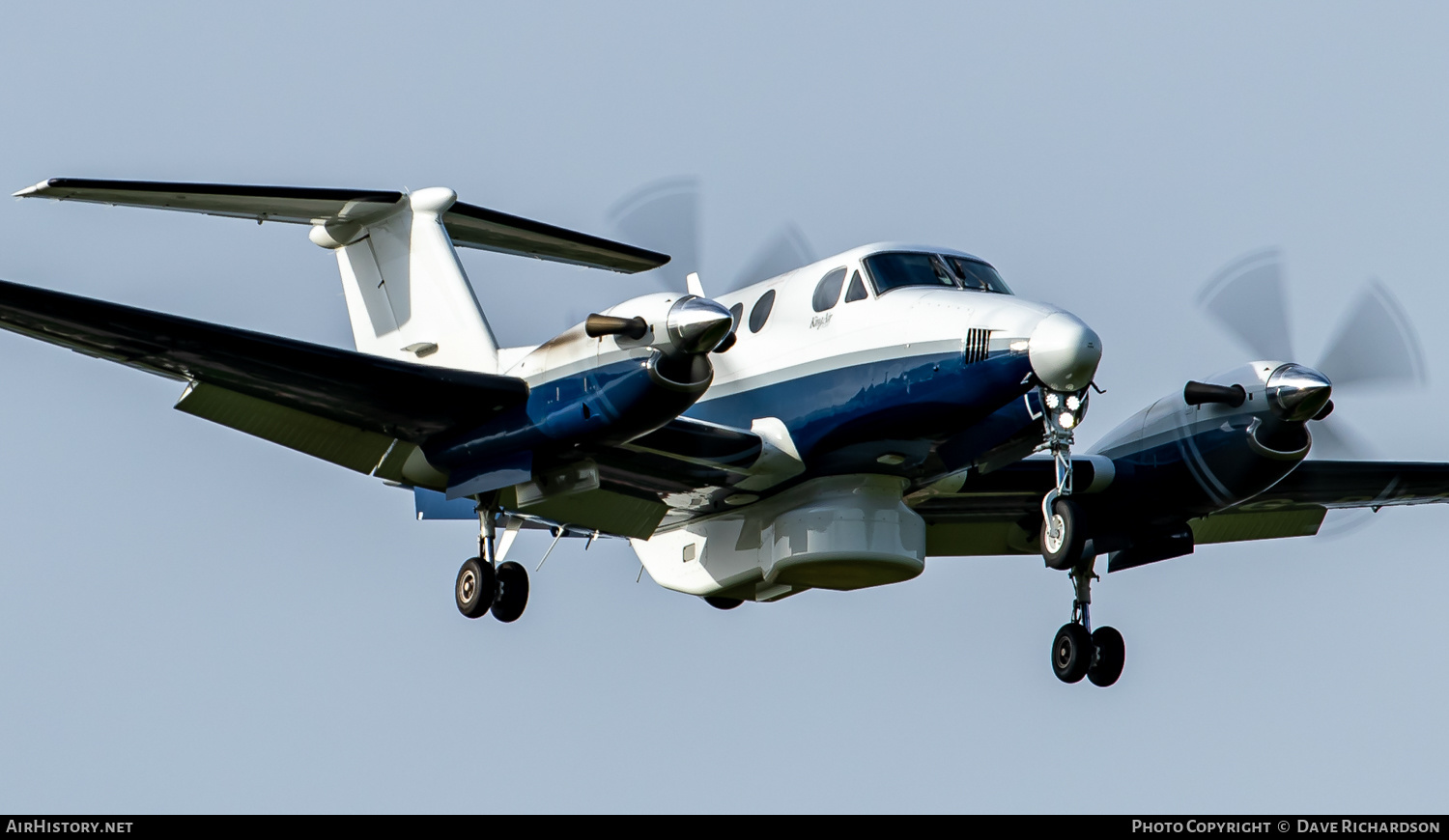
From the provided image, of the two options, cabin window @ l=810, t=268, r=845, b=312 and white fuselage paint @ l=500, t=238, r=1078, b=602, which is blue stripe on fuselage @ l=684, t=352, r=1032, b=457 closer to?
white fuselage paint @ l=500, t=238, r=1078, b=602

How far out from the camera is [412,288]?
19281mm

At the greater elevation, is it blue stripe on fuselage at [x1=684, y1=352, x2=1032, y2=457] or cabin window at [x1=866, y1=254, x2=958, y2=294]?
cabin window at [x1=866, y1=254, x2=958, y2=294]

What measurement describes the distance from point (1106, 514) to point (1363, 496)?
343cm

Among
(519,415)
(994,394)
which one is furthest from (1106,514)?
(519,415)

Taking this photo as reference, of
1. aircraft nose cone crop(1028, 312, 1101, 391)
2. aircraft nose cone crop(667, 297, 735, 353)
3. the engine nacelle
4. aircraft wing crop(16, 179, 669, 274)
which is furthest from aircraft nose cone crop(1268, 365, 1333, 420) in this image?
aircraft wing crop(16, 179, 669, 274)

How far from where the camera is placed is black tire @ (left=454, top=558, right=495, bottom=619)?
17.5 meters

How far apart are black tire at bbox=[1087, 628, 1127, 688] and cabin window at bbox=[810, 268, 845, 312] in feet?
16.0

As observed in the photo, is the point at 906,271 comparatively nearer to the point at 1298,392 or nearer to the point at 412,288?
the point at 1298,392

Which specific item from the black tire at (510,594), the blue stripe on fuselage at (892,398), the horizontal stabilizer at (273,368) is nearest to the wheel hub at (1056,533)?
the blue stripe on fuselage at (892,398)

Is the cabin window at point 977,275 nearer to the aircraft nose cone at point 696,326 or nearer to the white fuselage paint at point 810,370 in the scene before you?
the white fuselage paint at point 810,370

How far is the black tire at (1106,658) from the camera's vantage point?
19016 millimetres

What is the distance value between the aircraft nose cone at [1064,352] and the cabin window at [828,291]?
7.14ft

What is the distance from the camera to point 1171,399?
1898 cm
